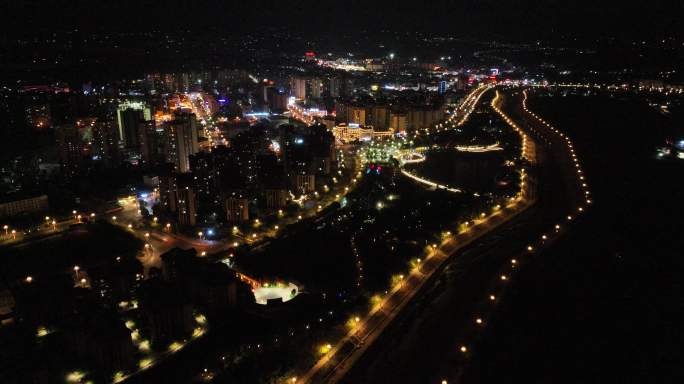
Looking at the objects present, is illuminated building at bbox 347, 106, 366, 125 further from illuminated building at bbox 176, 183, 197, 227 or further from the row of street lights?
illuminated building at bbox 176, 183, 197, 227

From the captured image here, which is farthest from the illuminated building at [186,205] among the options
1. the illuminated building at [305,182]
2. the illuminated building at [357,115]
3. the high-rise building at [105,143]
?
the illuminated building at [357,115]

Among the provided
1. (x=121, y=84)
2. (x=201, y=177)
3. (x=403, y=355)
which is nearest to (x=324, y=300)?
(x=403, y=355)

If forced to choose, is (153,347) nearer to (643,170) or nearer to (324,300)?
(324,300)

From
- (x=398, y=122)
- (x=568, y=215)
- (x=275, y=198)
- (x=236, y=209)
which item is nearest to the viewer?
(x=236, y=209)

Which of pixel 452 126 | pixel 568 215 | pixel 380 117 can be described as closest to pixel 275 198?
pixel 568 215

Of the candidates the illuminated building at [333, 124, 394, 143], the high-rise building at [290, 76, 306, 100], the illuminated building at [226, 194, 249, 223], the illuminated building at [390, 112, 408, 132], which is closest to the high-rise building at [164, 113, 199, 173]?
the illuminated building at [226, 194, 249, 223]

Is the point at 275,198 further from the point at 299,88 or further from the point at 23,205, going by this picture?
the point at 299,88
